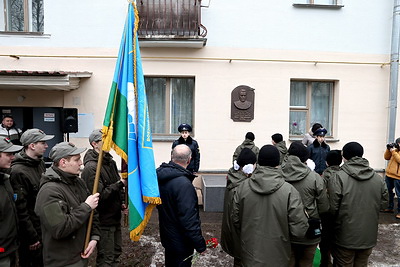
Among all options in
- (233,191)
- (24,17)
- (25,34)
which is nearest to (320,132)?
(233,191)

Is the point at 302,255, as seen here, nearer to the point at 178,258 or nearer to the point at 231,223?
the point at 231,223

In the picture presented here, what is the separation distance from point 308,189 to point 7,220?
3094 millimetres

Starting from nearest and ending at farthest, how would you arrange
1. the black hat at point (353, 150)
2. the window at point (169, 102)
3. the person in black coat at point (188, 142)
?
the black hat at point (353, 150)
the person in black coat at point (188, 142)
the window at point (169, 102)

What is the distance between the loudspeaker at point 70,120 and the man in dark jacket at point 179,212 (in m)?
4.43

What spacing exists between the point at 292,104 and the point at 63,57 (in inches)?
237

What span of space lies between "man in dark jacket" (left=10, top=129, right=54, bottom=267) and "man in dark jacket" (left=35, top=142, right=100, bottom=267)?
759 millimetres

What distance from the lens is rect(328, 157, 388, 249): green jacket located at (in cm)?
347

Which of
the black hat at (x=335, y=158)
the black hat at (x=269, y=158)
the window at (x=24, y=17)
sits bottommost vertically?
the black hat at (x=335, y=158)

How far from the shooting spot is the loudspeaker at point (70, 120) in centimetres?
678

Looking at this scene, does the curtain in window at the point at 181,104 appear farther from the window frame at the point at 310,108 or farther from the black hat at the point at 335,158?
the black hat at the point at 335,158

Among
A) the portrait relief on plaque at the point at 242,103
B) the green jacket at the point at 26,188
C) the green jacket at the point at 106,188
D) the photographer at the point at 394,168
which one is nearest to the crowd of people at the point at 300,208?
the green jacket at the point at 106,188

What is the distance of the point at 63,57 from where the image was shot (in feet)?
23.9

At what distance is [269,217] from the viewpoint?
2.88 metres

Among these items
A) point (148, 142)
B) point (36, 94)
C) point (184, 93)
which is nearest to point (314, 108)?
point (184, 93)
